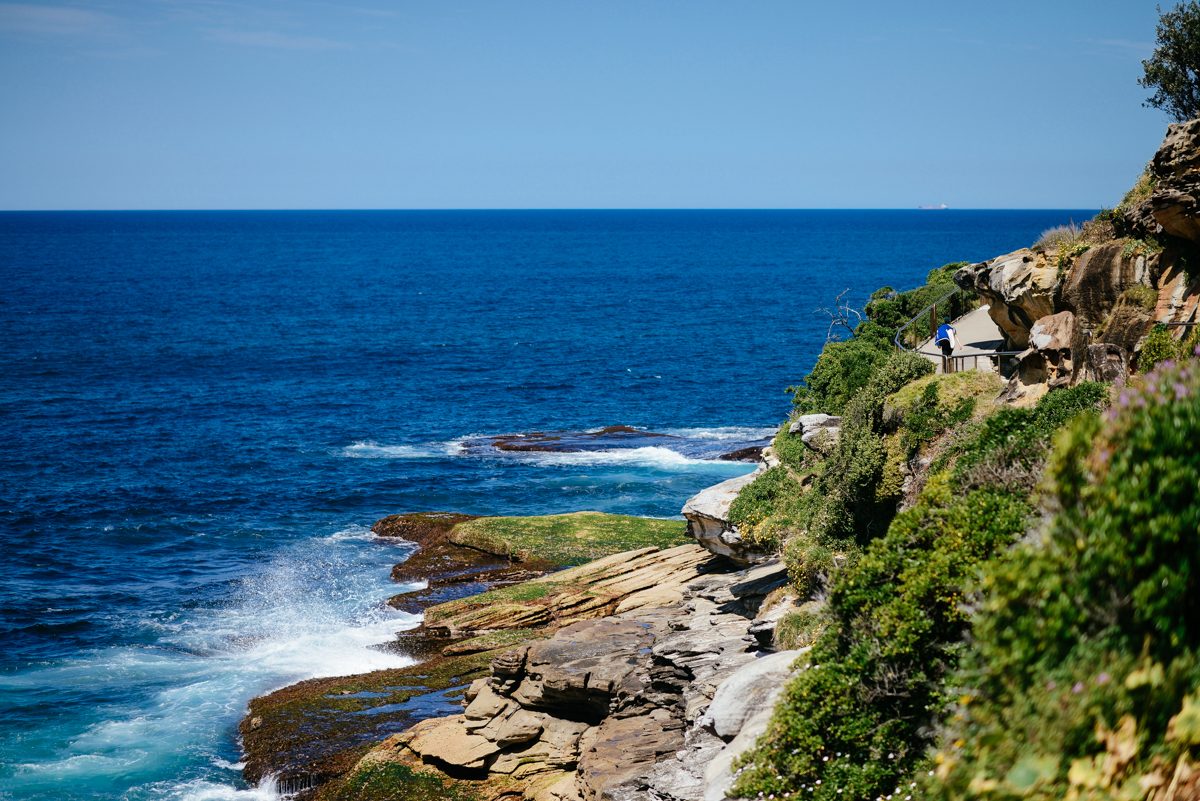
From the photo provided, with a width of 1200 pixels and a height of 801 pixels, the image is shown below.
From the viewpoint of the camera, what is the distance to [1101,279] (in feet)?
84.8

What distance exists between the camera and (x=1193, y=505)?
28.9 feet

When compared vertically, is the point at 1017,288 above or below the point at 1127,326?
above

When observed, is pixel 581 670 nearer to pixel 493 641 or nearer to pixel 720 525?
pixel 720 525

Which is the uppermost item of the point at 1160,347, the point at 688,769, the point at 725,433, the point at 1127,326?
the point at 1127,326

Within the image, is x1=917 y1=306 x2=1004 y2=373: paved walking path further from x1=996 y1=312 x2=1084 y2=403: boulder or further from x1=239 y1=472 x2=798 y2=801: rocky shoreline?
x1=239 y1=472 x2=798 y2=801: rocky shoreline

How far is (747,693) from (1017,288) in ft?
61.7

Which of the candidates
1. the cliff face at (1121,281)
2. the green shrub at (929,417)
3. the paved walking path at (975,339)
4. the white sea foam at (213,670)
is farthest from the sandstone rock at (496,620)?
the cliff face at (1121,281)

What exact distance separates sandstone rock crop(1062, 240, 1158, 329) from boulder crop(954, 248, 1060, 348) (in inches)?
50.5

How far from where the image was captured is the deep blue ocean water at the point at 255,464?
104ft

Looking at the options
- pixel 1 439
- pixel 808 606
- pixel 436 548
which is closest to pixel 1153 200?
pixel 808 606

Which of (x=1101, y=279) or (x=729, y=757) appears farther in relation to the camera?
(x=1101, y=279)

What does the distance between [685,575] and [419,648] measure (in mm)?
10546

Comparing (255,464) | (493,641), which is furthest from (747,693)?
(255,464)

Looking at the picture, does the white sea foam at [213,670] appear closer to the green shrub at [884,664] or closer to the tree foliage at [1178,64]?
the green shrub at [884,664]
